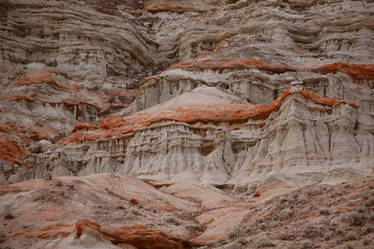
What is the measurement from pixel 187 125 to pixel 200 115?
151 cm

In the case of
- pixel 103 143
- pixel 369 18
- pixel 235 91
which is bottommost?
pixel 103 143

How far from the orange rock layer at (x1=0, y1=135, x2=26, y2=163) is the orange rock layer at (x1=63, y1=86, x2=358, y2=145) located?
443cm

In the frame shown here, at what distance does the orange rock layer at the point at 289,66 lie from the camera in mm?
58000

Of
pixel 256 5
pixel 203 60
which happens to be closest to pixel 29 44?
pixel 203 60

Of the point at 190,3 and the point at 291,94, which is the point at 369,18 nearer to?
the point at 291,94

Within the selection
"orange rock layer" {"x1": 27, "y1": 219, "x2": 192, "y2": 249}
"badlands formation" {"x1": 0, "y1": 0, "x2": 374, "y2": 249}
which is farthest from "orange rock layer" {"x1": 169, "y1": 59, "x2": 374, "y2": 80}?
"orange rock layer" {"x1": 27, "y1": 219, "x2": 192, "y2": 249}

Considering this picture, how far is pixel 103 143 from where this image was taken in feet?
160

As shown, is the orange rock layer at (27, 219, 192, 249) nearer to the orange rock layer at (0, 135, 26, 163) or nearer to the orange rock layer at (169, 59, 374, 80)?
the orange rock layer at (0, 135, 26, 163)

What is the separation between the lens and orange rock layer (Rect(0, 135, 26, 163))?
49969 millimetres

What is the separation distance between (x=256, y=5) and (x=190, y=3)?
24.3 meters

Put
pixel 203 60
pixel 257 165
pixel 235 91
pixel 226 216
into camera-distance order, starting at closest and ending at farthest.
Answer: pixel 226 216
pixel 257 165
pixel 235 91
pixel 203 60

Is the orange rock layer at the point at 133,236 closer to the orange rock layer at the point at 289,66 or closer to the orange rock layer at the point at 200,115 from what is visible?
the orange rock layer at the point at 200,115

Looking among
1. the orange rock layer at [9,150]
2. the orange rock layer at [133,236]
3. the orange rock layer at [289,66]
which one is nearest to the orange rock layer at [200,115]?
the orange rock layer at [9,150]

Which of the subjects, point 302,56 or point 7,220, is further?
point 302,56
